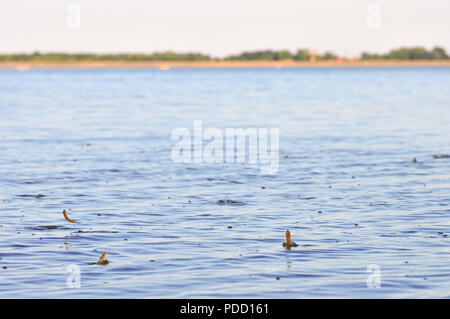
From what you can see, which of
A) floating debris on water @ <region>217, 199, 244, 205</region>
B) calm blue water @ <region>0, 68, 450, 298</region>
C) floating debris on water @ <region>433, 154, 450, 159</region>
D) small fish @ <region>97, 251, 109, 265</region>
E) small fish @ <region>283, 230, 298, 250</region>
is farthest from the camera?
floating debris on water @ <region>433, 154, 450, 159</region>

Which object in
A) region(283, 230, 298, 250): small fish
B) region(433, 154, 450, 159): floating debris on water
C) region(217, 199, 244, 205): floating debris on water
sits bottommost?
region(217, 199, 244, 205): floating debris on water

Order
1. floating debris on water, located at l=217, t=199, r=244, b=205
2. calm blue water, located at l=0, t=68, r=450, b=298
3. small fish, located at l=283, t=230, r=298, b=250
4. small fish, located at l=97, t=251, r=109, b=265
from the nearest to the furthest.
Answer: calm blue water, located at l=0, t=68, r=450, b=298
small fish, located at l=97, t=251, r=109, b=265
small fish, located at l=283, t=230, r=298, b=250
floating debris on water, located at l=217, t=199, r=244, b=205

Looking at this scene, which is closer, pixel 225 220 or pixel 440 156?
pixel 225 220

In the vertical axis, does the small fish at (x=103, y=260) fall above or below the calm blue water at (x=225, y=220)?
above

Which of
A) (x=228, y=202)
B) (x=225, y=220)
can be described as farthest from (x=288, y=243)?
(x=228, y=202)

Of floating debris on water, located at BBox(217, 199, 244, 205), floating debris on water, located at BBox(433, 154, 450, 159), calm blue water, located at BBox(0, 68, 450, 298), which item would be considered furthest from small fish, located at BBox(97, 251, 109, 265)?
floating debris on water, located at BBox(433, 154, 450, 159)

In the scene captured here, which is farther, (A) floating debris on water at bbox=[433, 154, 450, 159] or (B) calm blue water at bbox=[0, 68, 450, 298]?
(A) floating debris on water at bbox=[433, 154, 450, 159]

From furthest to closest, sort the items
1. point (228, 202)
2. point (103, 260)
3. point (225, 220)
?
point (228, 202) → point (225, 220) → point (103, 260)

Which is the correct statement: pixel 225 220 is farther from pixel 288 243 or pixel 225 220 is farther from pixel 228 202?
pixel 288 243

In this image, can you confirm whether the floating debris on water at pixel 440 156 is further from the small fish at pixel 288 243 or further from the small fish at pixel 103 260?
the small fish at pixel 103 260

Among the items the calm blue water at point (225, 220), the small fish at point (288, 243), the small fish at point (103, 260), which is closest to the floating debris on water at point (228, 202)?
the calm blue water at point (225, 220)

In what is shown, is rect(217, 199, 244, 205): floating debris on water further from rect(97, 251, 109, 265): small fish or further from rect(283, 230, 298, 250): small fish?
rect(97, 251, 109, 265): small fish
